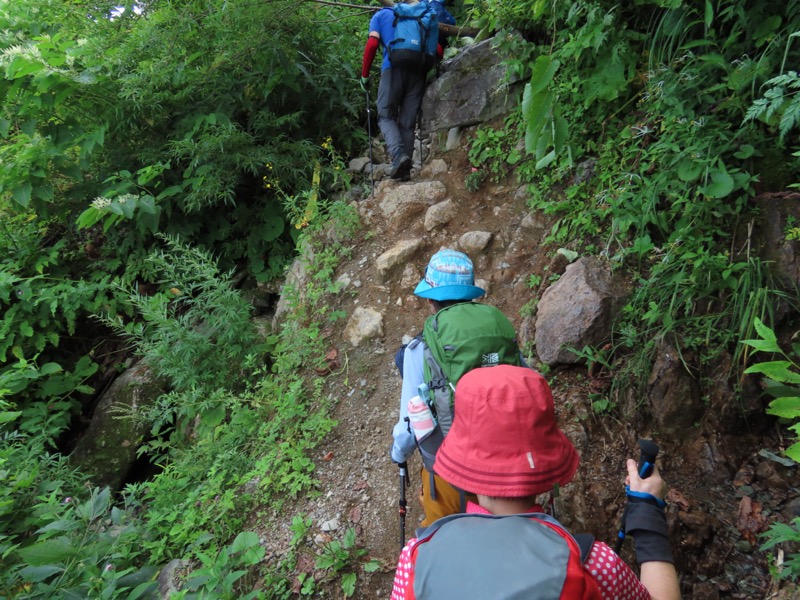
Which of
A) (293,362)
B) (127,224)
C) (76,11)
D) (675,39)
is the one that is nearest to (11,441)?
(127,224)

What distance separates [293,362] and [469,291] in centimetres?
283

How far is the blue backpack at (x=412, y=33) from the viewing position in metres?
5.17

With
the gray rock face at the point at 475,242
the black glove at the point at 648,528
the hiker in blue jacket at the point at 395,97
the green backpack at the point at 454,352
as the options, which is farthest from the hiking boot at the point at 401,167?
the black glove at the point at 648,528

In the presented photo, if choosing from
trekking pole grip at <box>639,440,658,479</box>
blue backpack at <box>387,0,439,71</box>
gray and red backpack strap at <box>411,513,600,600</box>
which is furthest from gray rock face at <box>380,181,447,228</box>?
gray and red backpack strap at <box>411,513,600,600</box>

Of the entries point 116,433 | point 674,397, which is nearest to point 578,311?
point 674,397

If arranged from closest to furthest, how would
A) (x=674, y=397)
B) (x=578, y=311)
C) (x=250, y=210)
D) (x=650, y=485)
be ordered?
(x=650, y=485) → (x=674, y=397) → (x=578, y=311) → (x=250, y=210)

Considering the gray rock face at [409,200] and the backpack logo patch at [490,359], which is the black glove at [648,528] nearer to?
the backpack logo patch at [490,359]

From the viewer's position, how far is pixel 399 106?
5.74 metres

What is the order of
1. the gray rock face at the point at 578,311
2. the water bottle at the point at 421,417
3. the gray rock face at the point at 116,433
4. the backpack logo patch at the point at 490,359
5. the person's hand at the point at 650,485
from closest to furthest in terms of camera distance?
the person's hand at the point at 650,485, the backpack logo patch at the point at 490,359, the water bottle at the point at 421,417, the gray rock face at the point at 578,311, the gray rock face at the point at 116,433

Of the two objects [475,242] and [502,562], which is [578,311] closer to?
[475,242]

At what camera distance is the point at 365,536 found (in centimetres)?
302

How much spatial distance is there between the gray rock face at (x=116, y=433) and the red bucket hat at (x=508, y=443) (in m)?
4.94

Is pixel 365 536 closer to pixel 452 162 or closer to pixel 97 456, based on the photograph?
pixel 97 456

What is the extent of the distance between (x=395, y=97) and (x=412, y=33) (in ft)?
2.45
